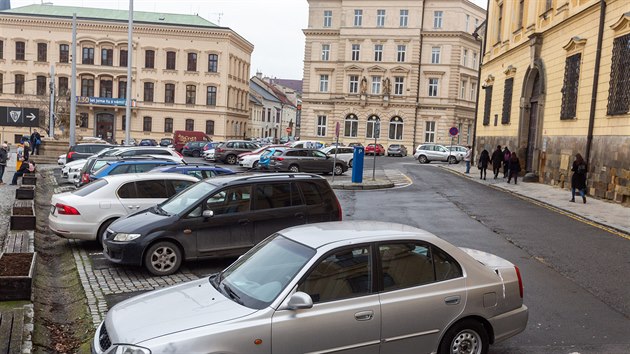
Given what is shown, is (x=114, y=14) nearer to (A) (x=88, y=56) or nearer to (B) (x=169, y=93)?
(A) (x=88, y=56)

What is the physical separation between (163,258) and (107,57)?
62.1 metres

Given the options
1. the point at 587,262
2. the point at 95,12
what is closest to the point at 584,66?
the point at 587,262

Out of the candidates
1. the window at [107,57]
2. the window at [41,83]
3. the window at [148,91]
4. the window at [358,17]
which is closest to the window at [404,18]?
the window at [358,17]

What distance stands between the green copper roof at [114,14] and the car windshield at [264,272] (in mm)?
63847

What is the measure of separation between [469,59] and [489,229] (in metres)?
56.5

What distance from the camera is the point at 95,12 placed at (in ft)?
224

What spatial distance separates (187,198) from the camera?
10156 millimetres

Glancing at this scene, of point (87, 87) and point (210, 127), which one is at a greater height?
point (87, 87)

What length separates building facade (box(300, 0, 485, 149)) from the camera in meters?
65.2

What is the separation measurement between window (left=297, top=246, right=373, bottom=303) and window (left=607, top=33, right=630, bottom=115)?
669 inches

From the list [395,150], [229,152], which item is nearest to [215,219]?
[229,152]

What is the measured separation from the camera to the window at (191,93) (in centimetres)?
6694

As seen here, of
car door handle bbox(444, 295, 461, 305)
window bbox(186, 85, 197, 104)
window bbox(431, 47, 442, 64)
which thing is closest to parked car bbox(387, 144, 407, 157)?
window bbox(431, 47, 442, 64)

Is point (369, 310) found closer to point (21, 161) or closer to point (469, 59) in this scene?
point (21, 161)
